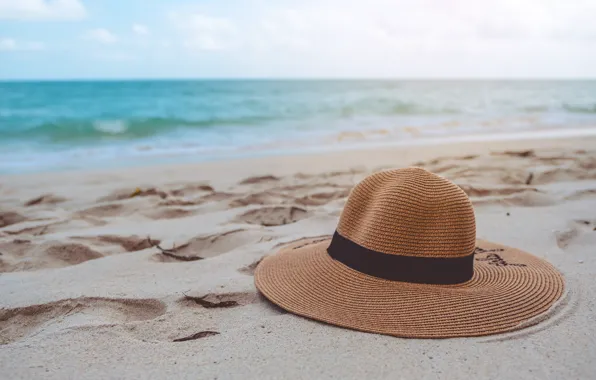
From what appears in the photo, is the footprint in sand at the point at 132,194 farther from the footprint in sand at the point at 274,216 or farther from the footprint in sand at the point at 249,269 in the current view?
the footprint in sand at the point at 249,269

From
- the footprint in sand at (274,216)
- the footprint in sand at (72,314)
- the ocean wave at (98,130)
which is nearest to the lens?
the footprint in sand at (72,314)

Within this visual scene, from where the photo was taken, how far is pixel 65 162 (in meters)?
6.10

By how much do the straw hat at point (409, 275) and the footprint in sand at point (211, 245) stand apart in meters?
0.59

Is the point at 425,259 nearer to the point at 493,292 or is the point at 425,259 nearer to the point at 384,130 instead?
Result: the point at 493,292

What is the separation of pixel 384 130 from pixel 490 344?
885 cm

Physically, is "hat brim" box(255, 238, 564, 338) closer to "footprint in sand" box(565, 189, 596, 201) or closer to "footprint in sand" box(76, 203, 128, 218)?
"footprint in sand" box(565, 189, 596, 201)

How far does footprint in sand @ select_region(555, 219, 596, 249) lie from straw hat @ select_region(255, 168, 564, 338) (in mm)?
542

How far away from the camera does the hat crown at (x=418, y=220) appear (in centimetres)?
166

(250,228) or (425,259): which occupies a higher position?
(425,259)

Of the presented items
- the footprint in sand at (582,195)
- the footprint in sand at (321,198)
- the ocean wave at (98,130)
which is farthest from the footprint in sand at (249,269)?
the ocean wave at (98,130)

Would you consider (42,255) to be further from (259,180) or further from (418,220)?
(259,180)

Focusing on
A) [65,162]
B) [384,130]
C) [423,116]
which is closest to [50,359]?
[65,162]

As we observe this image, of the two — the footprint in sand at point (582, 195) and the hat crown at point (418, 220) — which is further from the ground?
the hat crown at point (418, 220)

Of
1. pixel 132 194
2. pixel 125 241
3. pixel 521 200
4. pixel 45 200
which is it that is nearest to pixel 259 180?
pixel 132 194
